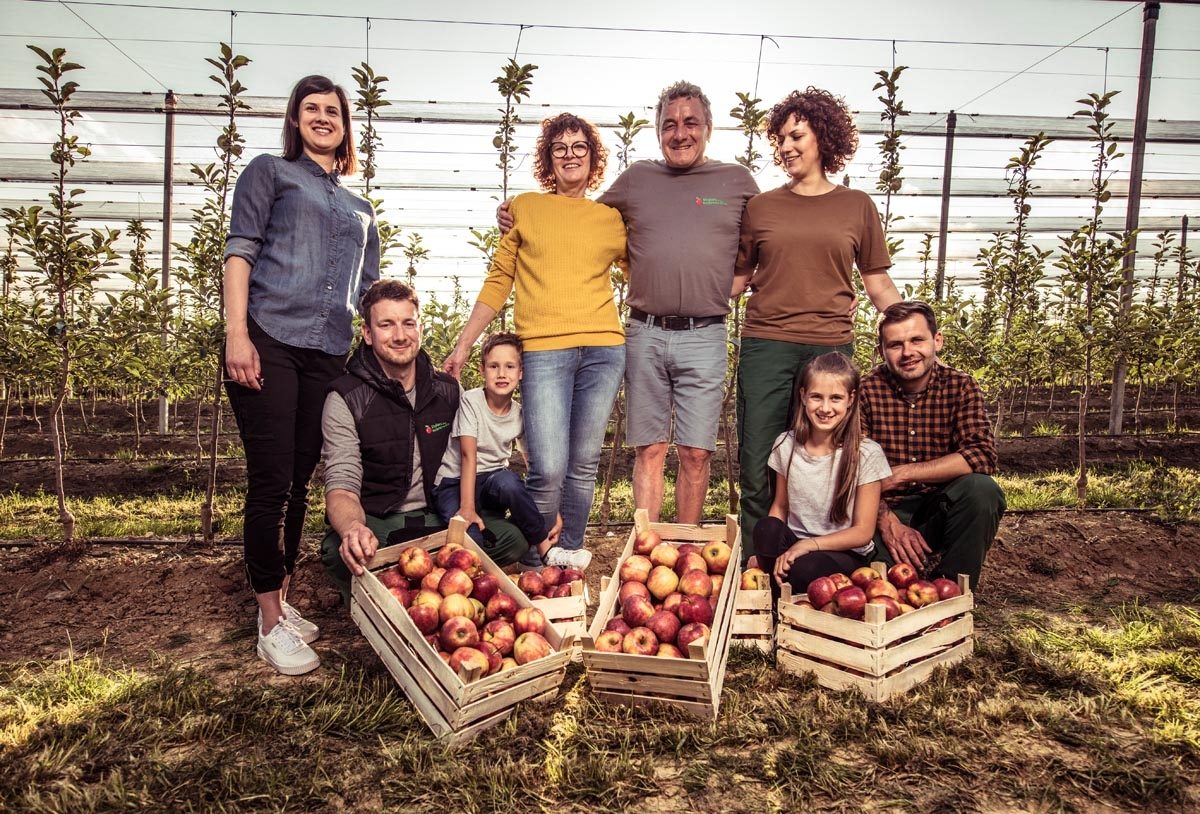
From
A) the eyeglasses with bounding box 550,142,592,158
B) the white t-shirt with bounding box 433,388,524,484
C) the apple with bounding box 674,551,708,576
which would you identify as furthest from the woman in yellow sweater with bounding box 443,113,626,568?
the apple with bounding box 674,551,708,576

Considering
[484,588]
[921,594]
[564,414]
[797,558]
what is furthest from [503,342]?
[921,594]

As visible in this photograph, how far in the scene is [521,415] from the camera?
3.56m

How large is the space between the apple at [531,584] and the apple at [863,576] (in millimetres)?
1262

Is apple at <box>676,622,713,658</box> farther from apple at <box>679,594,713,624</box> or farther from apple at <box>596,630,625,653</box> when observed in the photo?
apple at <box>596,630,625,653</box>

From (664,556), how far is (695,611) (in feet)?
1.32

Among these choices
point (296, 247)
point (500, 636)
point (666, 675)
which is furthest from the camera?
point (296, 247)

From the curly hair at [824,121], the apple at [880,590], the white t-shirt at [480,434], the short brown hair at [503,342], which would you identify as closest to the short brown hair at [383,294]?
the short brown hair at [503,342]

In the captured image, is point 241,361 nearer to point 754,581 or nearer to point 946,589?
point 754,581

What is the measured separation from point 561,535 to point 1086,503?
4634 mm

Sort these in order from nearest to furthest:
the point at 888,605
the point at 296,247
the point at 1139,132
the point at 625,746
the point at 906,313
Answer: the point at 625,746, the point at 888,605, the point at 296,247, the point at 906,313, the point at 1139,132

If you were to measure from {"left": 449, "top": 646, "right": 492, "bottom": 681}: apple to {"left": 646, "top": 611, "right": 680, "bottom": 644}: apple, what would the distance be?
2.00ft

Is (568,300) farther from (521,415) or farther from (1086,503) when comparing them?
(1086,503)

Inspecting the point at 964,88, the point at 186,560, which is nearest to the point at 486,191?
the point at 964,88

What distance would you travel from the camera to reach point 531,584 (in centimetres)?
295
